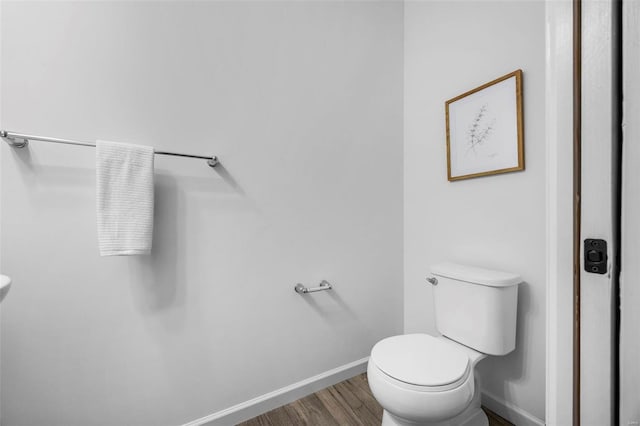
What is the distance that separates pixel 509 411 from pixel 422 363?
0.69m

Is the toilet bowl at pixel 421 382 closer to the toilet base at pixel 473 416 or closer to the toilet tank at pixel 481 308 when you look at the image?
the toilet base at pixel 473 416

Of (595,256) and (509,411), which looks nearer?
(595,256)

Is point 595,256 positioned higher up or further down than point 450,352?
higher up

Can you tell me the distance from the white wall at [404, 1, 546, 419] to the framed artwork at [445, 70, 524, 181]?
0.04 metres

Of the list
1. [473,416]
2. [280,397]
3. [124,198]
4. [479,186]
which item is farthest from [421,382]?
[124,198]

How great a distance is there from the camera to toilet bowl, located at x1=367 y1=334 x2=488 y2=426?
2.97ft

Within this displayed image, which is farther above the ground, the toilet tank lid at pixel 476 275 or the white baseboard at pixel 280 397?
the toilet tank lid at pixel 476 275

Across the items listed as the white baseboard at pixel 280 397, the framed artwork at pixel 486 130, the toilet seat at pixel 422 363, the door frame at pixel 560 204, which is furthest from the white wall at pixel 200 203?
the door frame at pixel 560 204

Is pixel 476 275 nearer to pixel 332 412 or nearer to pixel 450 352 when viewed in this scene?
pixel 450 352

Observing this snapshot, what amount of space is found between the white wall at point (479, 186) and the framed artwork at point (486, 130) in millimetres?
40

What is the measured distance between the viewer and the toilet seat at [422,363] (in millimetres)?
925

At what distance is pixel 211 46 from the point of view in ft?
4.04

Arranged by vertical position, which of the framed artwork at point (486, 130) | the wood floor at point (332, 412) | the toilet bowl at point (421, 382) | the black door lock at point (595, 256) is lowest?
the wood floor at point (332, 412)

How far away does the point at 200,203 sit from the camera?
121 centimetres
